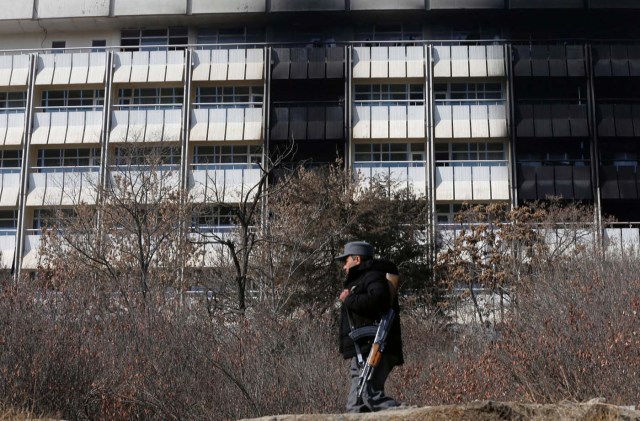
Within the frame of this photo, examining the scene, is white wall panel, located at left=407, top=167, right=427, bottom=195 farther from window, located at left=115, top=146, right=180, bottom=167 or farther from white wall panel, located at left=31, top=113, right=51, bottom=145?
white wall panel, located at left=31, top=113, right=51, bottom=145

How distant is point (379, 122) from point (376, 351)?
38677 millimetres

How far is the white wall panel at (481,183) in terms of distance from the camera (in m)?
47.1

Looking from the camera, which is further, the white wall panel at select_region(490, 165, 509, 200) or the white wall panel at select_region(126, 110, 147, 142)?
the white wall panel at select_region(126, 110, 147, 142)

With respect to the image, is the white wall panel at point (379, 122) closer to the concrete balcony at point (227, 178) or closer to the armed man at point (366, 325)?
the concrete balcony at point (227, 178)

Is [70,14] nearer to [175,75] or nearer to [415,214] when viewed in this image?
[175,75]

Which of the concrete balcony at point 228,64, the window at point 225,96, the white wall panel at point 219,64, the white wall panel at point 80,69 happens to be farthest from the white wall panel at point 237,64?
the white wall panel at point 80,69

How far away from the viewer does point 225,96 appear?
2005 inches

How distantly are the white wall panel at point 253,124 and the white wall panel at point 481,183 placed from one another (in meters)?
10.6

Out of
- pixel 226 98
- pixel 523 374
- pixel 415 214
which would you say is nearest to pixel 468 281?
pixel 415 214

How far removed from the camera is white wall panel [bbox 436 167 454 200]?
4728 centimetres

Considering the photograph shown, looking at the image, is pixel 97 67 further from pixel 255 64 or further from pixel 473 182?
pixel 473 182

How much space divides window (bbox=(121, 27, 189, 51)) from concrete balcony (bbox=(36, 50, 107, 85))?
1987 mm

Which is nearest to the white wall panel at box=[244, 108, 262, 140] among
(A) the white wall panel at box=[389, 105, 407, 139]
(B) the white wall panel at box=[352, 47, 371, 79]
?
(B) the white wall panel at box=[352, 47, 371, 79]

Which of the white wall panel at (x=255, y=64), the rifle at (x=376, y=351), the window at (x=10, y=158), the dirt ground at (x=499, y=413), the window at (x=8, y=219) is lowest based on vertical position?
the dirt ground at (x=499, y=413)
